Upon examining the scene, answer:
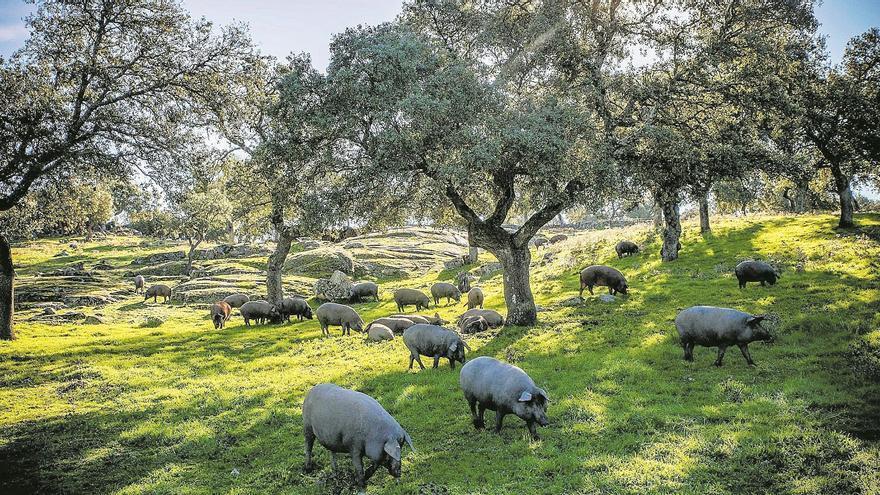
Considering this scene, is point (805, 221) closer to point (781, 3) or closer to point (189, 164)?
point (781, 3)

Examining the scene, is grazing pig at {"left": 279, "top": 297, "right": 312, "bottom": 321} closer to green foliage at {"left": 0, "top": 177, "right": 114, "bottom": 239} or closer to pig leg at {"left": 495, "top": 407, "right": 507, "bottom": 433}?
green foliage at {"left": 0, "top": 177, "right": 114, "bottom": 239}

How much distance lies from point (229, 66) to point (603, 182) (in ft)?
63.1

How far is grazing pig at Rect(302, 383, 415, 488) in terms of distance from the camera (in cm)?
1015

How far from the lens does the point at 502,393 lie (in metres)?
12.6

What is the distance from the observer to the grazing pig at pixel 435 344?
18.4 metres

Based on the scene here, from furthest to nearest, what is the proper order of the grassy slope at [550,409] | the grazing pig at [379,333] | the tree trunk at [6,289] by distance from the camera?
the tree trunk at [6,289], the grazing pig at [379,333], the grassy slope at [550,409]

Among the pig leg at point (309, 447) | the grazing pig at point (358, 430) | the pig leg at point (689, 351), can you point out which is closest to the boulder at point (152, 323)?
the pig leg at point (309, 447)

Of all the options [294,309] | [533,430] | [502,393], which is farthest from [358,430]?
[294,309]

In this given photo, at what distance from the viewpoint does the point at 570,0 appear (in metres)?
24.1

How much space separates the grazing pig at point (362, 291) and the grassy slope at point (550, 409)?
11.4 meters

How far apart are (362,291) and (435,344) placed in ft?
76.1

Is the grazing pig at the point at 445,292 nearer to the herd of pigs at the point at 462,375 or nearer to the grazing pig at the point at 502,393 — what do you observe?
the herd of pigs at the point at 462,375

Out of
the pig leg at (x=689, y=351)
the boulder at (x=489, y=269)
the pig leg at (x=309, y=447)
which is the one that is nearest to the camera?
the pig leg at (x=309, y=447)

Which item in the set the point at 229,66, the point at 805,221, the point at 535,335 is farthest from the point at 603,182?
the point at 805,221
